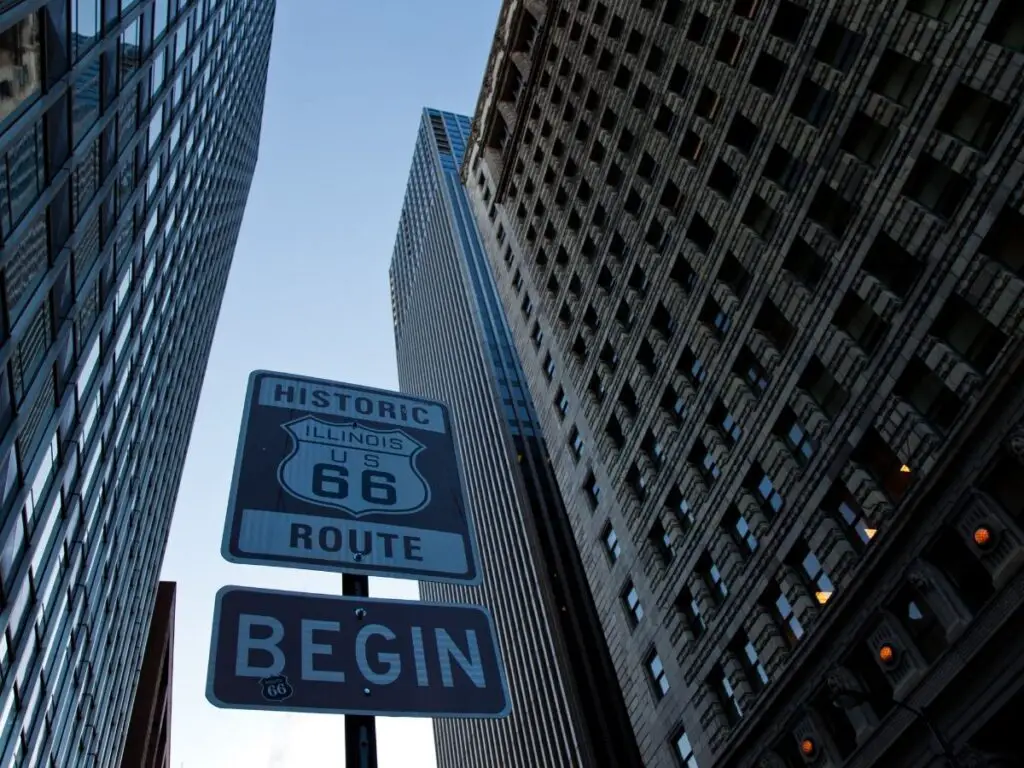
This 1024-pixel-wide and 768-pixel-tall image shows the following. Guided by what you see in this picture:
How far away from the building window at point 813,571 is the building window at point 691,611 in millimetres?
4921

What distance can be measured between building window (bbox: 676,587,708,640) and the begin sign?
73.5ft

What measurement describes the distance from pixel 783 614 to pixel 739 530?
3493 millimetres

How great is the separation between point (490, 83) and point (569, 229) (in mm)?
24418

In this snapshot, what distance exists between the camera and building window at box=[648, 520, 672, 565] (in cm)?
3072

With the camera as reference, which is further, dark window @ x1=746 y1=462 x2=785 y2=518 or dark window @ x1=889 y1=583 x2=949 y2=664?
dark window @ x1=746 y1=462 x2=785 y2=518

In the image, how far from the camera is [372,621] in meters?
6.32

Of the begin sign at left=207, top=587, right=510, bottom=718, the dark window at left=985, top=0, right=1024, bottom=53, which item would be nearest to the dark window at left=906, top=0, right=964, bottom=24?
the dark window at left=985, top=0, right=1024, bottom=53

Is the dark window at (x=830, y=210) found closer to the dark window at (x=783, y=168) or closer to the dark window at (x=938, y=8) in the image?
the dark window at (x=783, y=168)

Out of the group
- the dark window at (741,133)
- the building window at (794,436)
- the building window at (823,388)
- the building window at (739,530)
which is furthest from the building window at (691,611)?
the dark window at (741,133)

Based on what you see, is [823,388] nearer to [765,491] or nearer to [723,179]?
[765,491]

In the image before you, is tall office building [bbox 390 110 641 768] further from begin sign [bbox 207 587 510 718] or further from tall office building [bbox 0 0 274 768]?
begin sign [bbox 207 587 510 718]

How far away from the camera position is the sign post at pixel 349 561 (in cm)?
578

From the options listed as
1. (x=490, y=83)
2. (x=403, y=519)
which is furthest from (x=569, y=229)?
(x=403, y=519)

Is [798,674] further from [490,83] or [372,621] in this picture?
[490,83]
